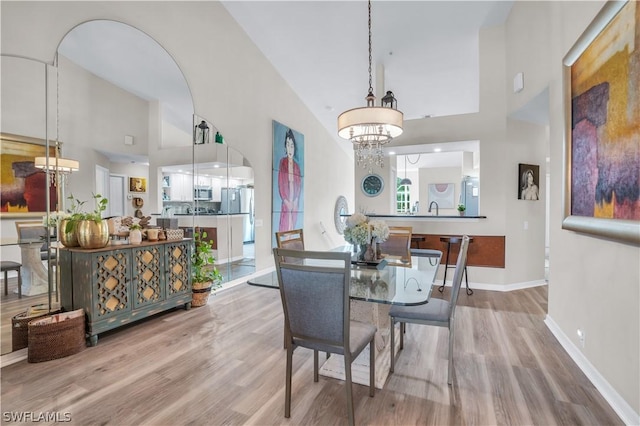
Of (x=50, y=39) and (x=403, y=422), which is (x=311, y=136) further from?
(x=403, y=422)

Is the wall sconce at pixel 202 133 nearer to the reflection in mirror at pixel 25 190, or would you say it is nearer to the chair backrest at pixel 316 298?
the reflection in mirror at pixel 25 190

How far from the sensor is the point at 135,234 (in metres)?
3.06

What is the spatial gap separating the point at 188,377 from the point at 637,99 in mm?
3247

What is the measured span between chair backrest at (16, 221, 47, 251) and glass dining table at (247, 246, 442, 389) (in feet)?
Answer: 6.13

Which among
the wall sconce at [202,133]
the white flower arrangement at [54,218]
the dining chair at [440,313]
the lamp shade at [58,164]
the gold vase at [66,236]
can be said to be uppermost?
the wall sconce at [202,133]

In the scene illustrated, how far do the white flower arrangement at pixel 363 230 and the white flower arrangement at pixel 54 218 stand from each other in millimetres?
2519

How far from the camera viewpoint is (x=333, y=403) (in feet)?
6.08

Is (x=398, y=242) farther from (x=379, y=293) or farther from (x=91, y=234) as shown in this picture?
(x=91, y=234)

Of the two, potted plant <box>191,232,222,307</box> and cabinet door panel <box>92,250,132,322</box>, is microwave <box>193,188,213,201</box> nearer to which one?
potted plant <box>191,232,222,307</box>

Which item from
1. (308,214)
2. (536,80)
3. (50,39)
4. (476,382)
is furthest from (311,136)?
(476,382)

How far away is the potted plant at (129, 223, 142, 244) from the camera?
119 inches

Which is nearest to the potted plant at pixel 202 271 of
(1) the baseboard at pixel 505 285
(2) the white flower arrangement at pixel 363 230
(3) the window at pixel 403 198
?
(2) the white flower arrangement at pixel 363 230

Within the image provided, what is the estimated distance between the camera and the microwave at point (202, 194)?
3.97 m

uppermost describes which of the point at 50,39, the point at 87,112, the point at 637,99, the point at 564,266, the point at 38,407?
the point at 50,39
